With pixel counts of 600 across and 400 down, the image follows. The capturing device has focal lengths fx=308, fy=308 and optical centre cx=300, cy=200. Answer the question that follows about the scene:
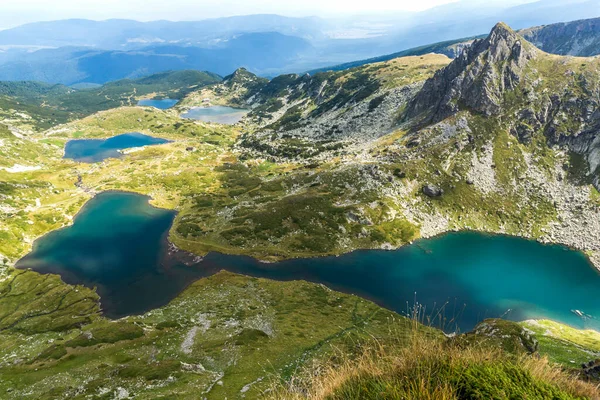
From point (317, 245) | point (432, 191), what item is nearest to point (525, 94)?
point (432, 191)

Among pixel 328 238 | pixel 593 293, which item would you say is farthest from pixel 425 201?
pixel 593 293

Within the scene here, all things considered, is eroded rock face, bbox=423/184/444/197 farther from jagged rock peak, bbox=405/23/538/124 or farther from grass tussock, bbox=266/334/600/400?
grass tussock, bbox=266/334/600/400

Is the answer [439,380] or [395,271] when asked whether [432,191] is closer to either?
[395,271]

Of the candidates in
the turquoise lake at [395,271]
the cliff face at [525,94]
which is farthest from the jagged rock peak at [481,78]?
the turquoise lake at [395,271]

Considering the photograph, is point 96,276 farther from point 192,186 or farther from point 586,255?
point 586,255

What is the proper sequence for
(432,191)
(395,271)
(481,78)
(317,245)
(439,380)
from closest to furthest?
(439,380)
(395,271)
(317,245)
(432,191)
(481,78)

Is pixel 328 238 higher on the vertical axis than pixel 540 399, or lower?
lower

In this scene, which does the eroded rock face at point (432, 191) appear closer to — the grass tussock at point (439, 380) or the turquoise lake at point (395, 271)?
the turquoise lake at point (395, 271)
